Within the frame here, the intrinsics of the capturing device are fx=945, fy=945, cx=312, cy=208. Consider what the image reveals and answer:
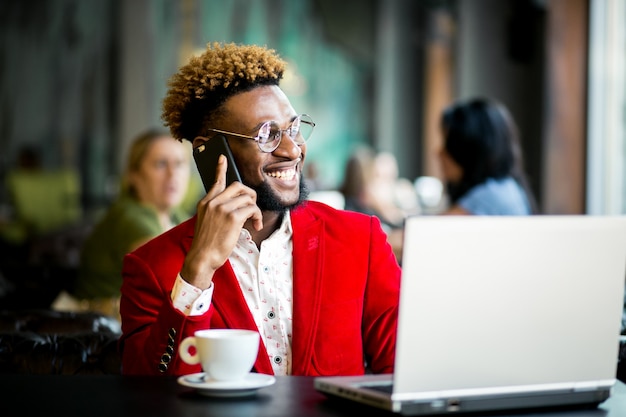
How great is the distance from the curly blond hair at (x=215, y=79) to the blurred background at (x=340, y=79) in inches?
132

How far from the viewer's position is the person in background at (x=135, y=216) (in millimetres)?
4000

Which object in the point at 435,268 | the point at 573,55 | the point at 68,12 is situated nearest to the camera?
the point at 435,268

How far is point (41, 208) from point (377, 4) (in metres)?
6.56

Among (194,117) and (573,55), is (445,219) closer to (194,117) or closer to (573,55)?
(194,117)

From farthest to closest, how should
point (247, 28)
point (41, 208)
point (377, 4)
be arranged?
point (377, 4) → point (247, 28) → point (41, 208)

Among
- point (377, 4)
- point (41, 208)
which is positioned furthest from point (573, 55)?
point (377, 4)

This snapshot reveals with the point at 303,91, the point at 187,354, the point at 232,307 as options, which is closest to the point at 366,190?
the point at 232,307

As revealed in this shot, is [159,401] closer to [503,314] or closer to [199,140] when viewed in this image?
[503,314]

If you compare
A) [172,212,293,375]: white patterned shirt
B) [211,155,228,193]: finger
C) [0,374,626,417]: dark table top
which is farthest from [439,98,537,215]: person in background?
[0,374,626,417]: dark table top

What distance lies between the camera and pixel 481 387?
130 cm

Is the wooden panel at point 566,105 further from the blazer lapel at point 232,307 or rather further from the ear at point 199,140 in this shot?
the blazer lapel at point 232,307

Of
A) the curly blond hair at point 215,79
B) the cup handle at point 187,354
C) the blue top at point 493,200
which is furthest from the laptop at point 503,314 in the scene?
the blue top at point 493,200

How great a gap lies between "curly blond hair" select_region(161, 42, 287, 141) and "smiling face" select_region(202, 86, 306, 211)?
1.0 inches

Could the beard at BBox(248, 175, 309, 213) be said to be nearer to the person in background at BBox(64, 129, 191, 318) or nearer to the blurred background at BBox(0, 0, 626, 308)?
the person in background at BBox(64, 129, 191, 318)
